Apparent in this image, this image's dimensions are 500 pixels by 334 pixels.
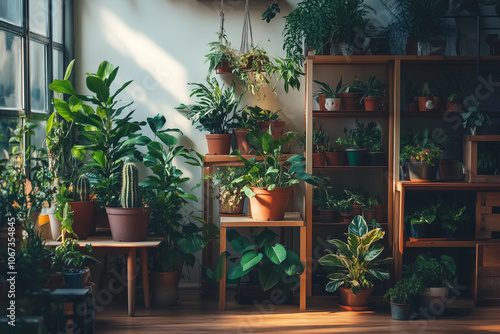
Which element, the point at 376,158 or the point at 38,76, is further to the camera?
the point at 376,158

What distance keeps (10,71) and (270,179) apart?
206 cm

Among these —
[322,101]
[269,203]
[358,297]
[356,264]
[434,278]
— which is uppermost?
[322,101]

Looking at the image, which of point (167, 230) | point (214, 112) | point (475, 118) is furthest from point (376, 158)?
point (167, 230)

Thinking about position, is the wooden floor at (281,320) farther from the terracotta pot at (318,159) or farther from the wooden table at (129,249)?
the terracotta pot at (318,159)

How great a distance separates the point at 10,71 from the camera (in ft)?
13.9

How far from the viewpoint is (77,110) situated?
489 cm

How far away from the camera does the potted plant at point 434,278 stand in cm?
475

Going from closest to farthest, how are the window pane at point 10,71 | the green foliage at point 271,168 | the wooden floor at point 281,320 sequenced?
the window pane at point 10,71 → the wooden floor at point 281,320 → the green foliage at point 271,168

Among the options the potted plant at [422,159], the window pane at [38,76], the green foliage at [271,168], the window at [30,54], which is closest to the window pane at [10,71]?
the window at [30,54]

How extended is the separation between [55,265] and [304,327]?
5.93ft

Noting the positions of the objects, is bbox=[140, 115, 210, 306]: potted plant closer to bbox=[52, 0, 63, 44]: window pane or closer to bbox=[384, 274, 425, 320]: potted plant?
bbox=[52, 0, 63, 44]: window pane

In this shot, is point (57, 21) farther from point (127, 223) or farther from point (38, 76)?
point (127, 223)

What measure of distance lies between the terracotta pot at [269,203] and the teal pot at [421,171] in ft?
3.37

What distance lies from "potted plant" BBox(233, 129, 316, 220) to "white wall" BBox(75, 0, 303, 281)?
0.74 meters
